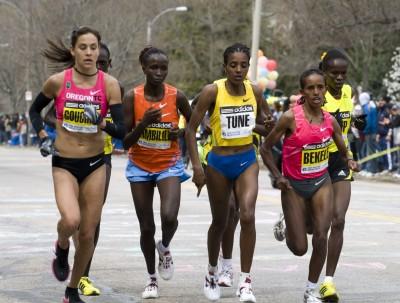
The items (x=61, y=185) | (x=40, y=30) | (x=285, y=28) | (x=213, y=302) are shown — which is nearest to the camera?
(x=61, y=185)

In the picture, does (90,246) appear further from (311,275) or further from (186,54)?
(186,54)

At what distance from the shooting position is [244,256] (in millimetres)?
8609

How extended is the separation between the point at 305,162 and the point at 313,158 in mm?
73

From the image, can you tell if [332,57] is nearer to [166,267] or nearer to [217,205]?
[217,205]

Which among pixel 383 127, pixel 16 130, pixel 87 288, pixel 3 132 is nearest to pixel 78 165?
pixel 87 288

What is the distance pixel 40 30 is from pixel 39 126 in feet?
153

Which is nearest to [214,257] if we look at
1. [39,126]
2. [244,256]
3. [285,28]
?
[244,256]

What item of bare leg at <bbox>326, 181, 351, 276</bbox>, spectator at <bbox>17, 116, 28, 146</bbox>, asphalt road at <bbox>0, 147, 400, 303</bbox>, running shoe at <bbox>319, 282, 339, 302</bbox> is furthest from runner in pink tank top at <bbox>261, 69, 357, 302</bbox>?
spectator at <bbox>17, 116, 28, 146</bbox>

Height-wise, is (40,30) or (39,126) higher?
(39,126)

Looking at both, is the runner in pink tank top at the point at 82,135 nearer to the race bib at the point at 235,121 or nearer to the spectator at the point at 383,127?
the race bib at the point at 235,121

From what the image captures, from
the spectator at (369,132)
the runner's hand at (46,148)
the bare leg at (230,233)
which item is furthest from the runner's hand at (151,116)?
the spectator at (369,132)

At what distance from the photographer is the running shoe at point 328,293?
28.0 ft

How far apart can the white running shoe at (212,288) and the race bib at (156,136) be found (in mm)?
1145

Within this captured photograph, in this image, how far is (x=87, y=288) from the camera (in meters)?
8.93
